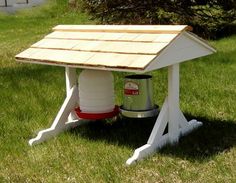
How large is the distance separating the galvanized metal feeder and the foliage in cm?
807

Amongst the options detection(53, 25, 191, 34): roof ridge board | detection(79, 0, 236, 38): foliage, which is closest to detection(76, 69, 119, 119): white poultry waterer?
detection(53, 25, 191, 34): roof ridge board

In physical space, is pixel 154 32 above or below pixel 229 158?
above

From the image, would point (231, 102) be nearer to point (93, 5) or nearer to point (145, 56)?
point (145, 56)

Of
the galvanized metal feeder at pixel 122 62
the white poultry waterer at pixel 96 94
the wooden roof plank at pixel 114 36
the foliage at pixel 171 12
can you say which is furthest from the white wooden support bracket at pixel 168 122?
the foliage at pixel 171 12

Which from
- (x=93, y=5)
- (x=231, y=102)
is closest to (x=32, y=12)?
(x=93, y=5)

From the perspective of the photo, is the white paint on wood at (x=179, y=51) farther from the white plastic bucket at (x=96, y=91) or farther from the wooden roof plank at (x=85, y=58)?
the white plastic bucket at (x=96, y=91)

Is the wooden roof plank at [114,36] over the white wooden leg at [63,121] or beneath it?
over

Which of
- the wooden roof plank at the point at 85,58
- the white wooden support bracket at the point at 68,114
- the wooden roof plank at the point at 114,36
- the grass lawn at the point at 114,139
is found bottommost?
the grass lawn at the point at 114,139

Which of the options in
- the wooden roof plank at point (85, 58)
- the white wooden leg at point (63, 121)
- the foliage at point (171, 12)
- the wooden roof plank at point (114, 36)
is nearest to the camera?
the wooden roof plank at point (85, 58)

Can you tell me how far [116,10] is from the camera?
45.0ft

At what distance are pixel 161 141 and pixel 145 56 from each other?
38.6 inches

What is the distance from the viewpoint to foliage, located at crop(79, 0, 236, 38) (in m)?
13.4

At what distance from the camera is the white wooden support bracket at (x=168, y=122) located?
4770mm

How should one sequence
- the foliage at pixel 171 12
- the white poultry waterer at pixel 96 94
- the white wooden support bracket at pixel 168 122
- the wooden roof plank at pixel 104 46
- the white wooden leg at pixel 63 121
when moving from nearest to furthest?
the wooden roof plank at pixel 104 46, the white wooden support bracket at pixel 168 122, the white poultry waterer at pixel 96 94, the white wooden leg at pixel 63 121, the foliage at pixel 171 12
